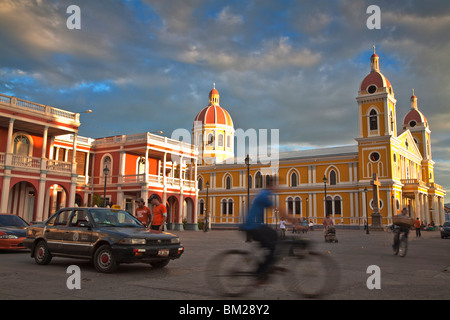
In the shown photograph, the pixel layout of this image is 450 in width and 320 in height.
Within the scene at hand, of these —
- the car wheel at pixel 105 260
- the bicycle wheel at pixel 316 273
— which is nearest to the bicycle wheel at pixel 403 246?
the bicycle wheel at pixel 316 273

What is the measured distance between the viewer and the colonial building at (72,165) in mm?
27684

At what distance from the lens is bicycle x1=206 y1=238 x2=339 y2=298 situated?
5.92 meters

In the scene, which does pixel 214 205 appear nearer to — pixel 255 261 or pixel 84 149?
pixel 84 149

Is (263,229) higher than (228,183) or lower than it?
lower

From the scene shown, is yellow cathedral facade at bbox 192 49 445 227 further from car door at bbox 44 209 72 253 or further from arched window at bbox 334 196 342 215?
car door at bbox 44 209 72 253

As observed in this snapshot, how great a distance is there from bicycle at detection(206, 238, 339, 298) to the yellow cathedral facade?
37.8m

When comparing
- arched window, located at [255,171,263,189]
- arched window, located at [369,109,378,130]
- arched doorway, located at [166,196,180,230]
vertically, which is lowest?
arched doorway, located at [166,196,180,230]

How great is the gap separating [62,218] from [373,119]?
50.0 meters

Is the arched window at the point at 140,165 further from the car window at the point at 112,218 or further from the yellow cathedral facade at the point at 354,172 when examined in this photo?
the car window at the point at 112,218

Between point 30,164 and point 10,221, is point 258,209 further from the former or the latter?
point 30,164

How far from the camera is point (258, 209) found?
6.33 m

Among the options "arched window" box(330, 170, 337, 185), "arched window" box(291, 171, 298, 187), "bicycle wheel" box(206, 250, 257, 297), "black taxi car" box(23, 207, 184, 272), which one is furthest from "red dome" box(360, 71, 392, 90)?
"bicycle wheel" box(206, 250, 257, 297)

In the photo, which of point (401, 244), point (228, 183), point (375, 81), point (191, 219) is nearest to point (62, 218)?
point (401, 244)
